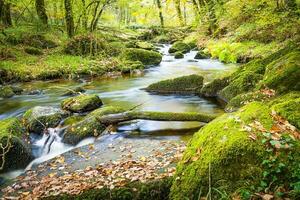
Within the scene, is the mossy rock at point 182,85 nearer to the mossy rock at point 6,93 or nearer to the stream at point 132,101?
the stream at point 132,101

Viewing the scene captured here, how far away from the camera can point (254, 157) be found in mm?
4125

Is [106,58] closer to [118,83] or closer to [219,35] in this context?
[118,83]

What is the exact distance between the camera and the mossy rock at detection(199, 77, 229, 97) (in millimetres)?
11312

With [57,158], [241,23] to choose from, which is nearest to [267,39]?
[241,23]

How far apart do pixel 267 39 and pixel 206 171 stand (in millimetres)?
14265

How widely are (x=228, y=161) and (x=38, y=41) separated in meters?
17.5

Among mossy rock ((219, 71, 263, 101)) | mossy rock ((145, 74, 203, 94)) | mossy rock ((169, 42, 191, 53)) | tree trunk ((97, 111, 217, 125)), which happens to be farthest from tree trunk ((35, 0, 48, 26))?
tree trunk ((97, 111, 217, 125))

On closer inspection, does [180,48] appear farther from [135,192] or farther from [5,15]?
[135,192]

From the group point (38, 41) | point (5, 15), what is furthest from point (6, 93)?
point (5, 15)

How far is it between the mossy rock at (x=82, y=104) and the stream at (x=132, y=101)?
0.87 meters

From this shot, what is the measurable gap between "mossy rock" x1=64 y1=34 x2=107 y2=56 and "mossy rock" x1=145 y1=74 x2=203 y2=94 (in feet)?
24.3

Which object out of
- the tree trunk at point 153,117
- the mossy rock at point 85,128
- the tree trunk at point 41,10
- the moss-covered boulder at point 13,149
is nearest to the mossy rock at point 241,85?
the tree trunk at point 153,117

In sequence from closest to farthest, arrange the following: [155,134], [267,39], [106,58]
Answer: [155,134], [267,39], [106,58]

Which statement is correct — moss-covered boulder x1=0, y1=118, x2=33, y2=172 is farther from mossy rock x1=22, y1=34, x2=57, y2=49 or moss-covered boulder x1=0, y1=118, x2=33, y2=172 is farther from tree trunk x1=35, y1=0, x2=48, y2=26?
tree trunk x1=35, y1=0, x2=48, y2=26
